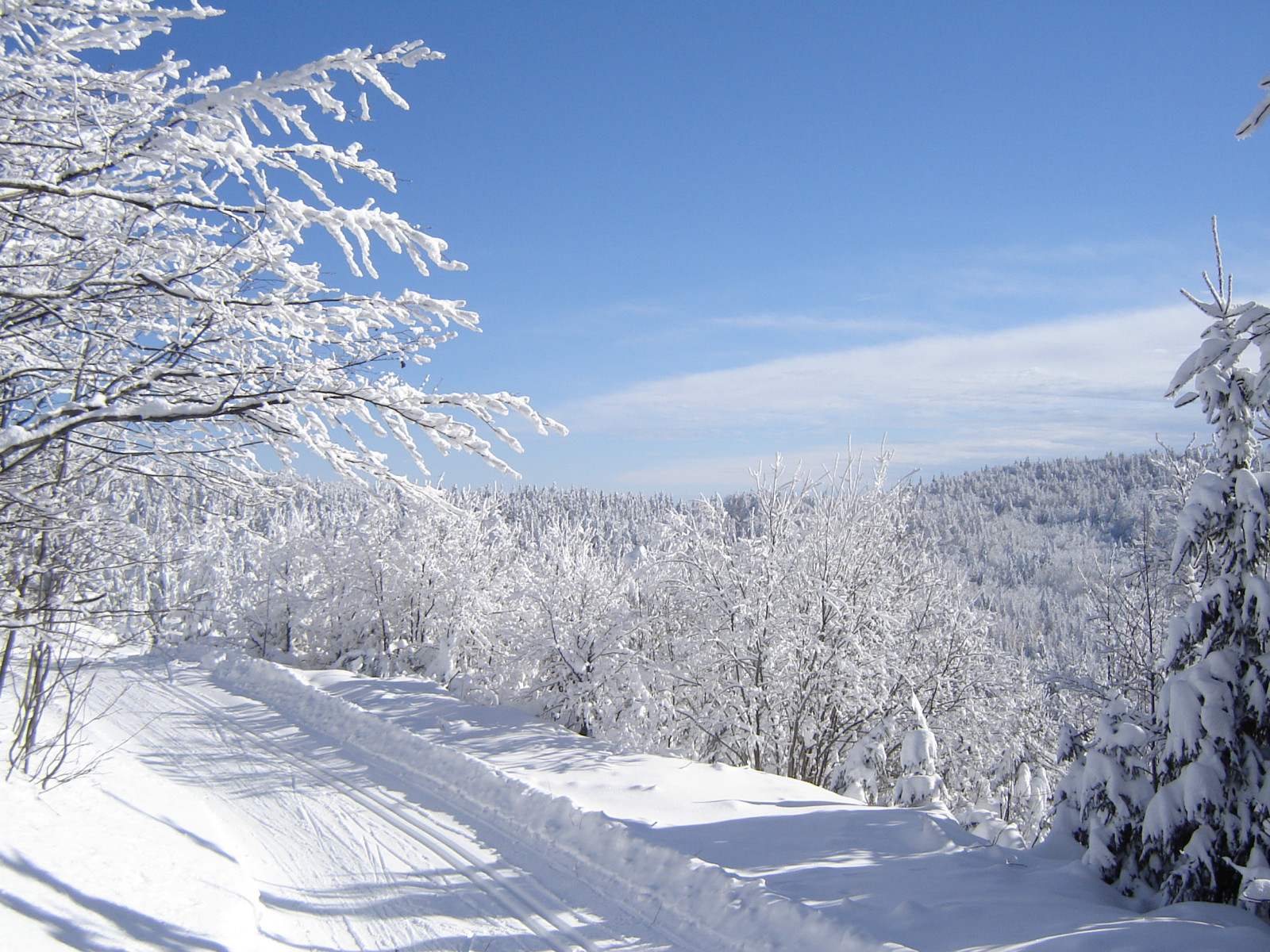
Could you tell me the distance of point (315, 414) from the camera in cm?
398

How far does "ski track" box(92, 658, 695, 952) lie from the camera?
17.5 ft

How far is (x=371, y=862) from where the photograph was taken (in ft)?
21.7

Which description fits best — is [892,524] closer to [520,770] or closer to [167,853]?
[520,770]

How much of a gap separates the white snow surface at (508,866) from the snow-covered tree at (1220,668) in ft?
1.57

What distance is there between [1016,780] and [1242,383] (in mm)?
10704

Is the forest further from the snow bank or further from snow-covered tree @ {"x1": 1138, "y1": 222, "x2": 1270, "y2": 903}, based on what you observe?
the snow bank

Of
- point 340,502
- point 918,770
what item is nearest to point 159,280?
point 340,502

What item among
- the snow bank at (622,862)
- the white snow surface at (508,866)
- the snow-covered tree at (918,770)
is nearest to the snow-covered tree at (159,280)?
the white snow surface at (508,866)

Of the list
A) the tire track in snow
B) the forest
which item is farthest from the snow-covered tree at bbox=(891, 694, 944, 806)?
the tire track in snow

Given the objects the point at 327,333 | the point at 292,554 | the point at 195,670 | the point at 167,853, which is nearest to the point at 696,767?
the point at 167,853

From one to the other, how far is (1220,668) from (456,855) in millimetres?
7058

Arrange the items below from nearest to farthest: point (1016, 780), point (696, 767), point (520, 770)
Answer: point (520, 770), point (696, 767), point (1016, 780)

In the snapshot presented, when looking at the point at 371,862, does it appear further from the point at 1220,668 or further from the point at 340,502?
the point at 1220,668

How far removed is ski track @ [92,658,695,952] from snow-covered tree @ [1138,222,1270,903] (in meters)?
4.11
